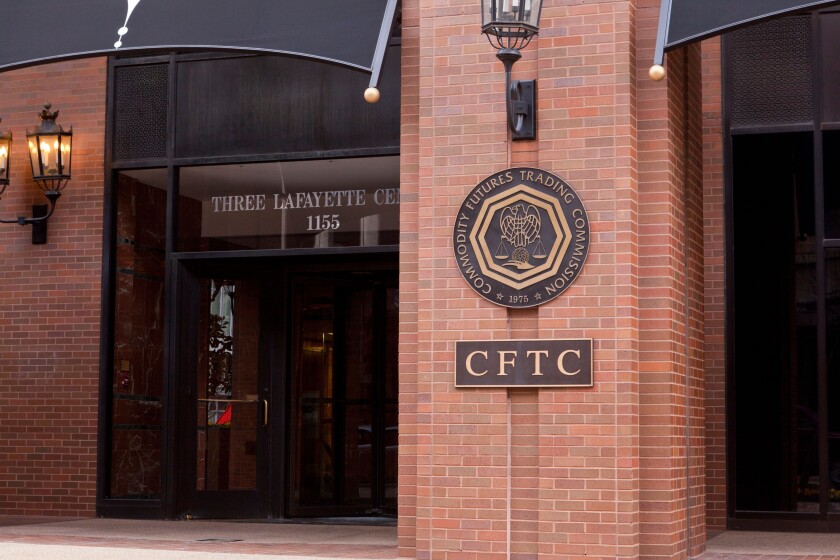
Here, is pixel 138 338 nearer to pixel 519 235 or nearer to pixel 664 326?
pixel 519 235

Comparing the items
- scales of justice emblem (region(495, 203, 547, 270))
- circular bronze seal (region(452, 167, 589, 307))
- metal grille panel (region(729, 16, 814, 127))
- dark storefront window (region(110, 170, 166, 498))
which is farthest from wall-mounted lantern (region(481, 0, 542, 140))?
dark storefront window (region(110, 170, 166, 498))

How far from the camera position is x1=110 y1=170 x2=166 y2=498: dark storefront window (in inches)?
464

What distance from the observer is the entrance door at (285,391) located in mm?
11672

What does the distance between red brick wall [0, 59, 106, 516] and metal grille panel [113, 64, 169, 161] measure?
0.18 meters

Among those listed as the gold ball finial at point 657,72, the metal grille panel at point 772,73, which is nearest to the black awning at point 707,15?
the gold ball finial at point 657,72

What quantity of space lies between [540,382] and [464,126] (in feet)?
5.82

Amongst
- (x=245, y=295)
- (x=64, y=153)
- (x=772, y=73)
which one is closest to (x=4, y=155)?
(x=64, y=153)

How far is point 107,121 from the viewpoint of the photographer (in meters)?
12.0

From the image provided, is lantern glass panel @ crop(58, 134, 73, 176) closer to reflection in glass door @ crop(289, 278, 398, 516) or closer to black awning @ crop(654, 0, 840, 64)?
reflection in glass door @ crop(289, 278, 398, 516)

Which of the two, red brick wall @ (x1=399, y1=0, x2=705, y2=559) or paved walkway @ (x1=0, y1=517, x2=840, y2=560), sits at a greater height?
red brick wall @ (x1=399, y1=0, x2=705, y2=559)

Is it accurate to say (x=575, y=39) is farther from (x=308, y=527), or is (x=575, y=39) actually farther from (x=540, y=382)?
(x=308, y=527)

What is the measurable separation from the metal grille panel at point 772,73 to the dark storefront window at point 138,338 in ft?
17.4

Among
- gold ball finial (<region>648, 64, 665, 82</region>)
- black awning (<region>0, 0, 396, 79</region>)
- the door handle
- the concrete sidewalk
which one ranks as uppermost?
black awning (<region>0, 0, 396, 79</region>)

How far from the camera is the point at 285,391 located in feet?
38.7
